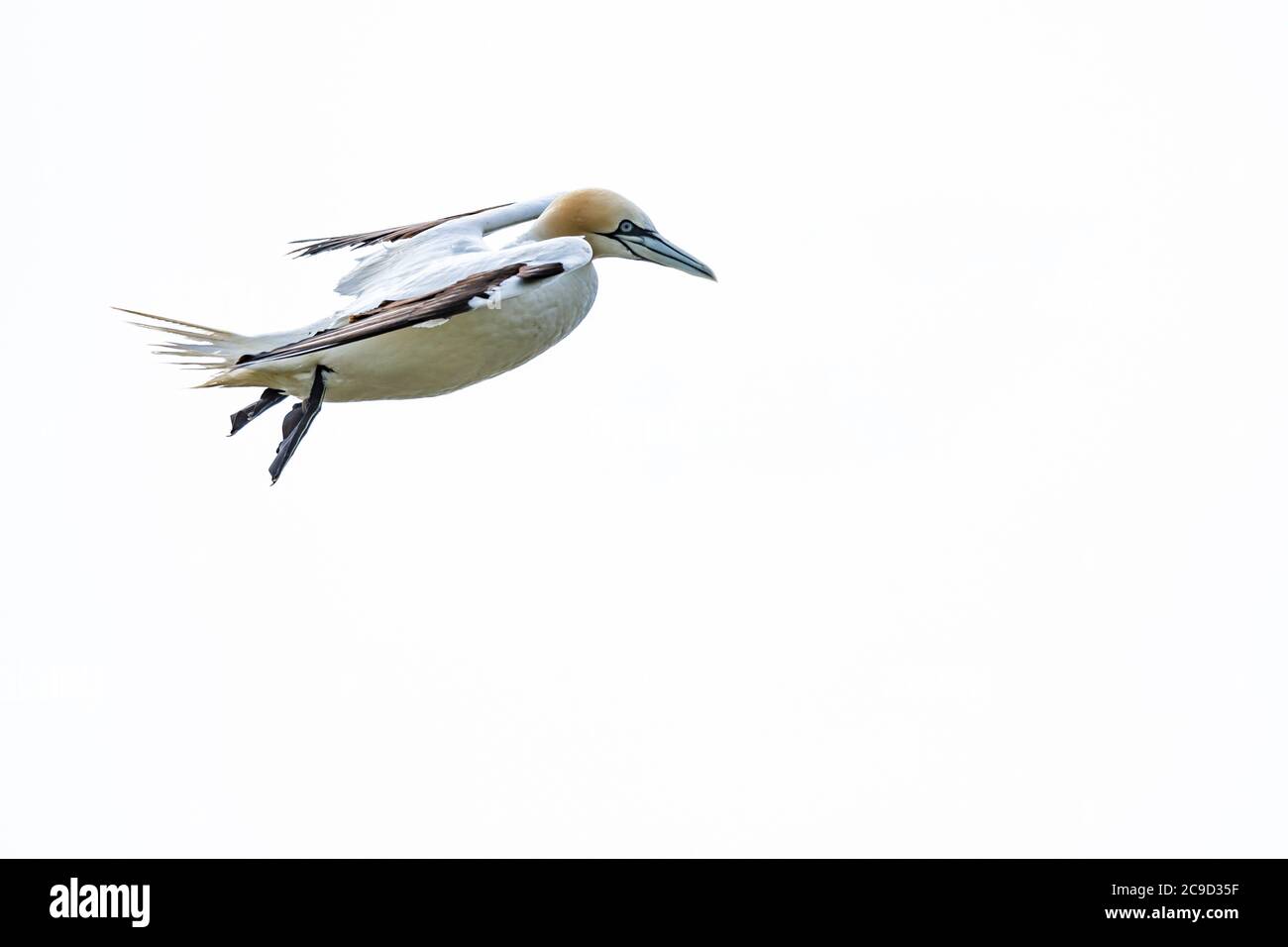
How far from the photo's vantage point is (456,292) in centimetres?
1484

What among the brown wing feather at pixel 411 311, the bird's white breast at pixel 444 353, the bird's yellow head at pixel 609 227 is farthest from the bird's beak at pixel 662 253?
the brown wing feather at pixel 411 311

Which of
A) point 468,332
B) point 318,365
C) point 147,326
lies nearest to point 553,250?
point 468,332

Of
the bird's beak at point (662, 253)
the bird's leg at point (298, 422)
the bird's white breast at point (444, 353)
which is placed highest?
the bird's beak at point (662, 253)

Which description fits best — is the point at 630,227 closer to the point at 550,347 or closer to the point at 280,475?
the point at 550,347

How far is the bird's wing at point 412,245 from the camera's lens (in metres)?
16.6

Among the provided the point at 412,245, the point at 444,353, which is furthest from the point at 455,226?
the point at 444,353

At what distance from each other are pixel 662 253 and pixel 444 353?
8.50ft

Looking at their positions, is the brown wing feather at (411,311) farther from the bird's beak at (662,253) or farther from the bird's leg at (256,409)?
the bird's beak at (662,253)

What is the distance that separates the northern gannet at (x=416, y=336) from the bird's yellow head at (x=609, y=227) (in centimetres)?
34

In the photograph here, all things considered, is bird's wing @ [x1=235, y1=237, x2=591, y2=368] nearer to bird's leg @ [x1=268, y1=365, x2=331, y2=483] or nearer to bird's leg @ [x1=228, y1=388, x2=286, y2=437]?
bird's leg @ [x1=268, y1=365, x2=331, y2=483]

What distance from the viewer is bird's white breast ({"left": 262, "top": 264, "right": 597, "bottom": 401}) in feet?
50.1

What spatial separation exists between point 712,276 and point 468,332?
273 centimetres

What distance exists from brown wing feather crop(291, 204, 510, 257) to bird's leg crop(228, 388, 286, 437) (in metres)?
2.22

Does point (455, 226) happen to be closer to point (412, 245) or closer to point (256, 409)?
point (412, 245)
